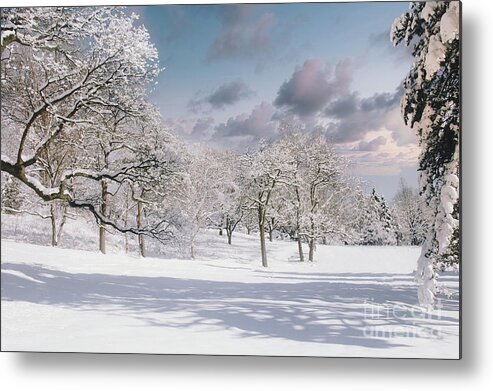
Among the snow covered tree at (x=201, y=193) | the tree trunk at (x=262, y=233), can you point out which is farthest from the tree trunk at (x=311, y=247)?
the snow covered tree at (x=201, y=193)

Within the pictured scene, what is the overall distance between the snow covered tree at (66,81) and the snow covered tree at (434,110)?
6.64 ft

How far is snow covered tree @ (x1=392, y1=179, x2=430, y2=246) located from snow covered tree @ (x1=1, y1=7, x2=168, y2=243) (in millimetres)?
1899

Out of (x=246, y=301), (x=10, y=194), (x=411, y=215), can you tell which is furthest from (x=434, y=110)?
(x=10, y=194)

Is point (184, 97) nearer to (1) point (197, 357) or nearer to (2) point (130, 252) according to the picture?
(2) point (130, 252)

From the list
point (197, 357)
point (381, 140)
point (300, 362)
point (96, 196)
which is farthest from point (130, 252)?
point (381, 140)

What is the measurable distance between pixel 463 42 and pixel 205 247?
2510 millimetres

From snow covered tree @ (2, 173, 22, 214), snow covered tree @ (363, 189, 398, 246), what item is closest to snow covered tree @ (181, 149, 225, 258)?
snow covered tree @ (363, 189, 398, 246)

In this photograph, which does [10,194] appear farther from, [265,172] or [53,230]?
[265,172]

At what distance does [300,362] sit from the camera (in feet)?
14.5

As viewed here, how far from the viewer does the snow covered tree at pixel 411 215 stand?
4395 mm

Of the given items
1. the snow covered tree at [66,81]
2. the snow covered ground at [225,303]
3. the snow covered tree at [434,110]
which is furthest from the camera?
the snow covered tree at [66,81]

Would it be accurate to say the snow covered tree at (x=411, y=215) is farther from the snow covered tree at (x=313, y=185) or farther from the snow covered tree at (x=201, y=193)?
the snow covered tree at (x=201, y=193)

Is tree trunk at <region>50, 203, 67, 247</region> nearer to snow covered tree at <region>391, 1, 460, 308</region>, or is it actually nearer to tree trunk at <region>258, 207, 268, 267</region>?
tree trunk at <region>258, 207, 268, 267</region>

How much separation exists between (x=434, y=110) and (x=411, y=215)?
2.65 ft
